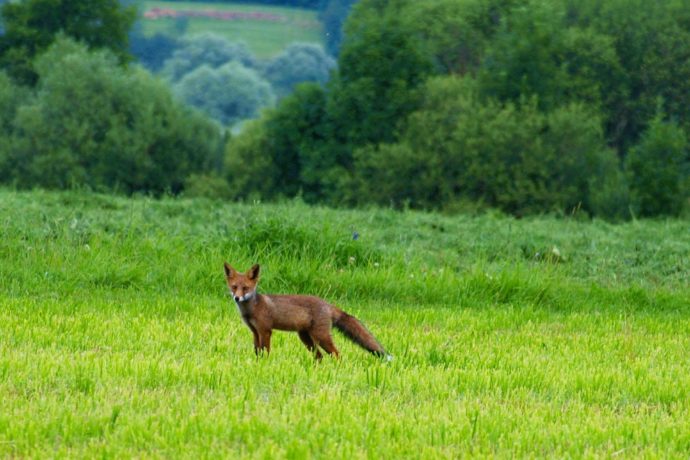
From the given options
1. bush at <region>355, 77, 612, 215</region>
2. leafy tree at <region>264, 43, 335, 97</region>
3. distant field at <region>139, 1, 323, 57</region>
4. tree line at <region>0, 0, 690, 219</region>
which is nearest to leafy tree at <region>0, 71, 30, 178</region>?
tree line at <region>0, 0, 690, 219</region>

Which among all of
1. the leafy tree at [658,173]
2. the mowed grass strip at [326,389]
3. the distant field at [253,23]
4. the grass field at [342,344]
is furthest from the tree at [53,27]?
the mowed grass strip at [326,389]

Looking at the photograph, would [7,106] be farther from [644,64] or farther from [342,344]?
[342,344]

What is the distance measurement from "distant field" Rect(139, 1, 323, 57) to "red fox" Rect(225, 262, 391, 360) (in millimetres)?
108877

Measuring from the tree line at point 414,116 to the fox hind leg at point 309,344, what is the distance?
1738 inches

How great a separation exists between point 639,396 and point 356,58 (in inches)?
2133

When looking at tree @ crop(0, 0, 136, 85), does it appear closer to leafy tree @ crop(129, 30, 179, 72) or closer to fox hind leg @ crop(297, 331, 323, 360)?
leafy tree @ crop(129, 30, 179, 72)

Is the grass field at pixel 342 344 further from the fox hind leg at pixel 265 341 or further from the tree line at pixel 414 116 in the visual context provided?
the tree line at pixel 414 116

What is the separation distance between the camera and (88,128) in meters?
60.8

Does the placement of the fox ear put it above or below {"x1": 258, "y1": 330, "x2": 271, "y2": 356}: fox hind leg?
above

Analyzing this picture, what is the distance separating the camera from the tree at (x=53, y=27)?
66062 mm

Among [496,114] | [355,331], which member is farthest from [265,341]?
[496,114]

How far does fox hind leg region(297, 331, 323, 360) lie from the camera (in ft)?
30.7

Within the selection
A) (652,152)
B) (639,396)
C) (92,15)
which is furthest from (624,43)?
(639,396)

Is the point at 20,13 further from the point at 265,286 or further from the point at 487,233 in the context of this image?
the point at 265,286
